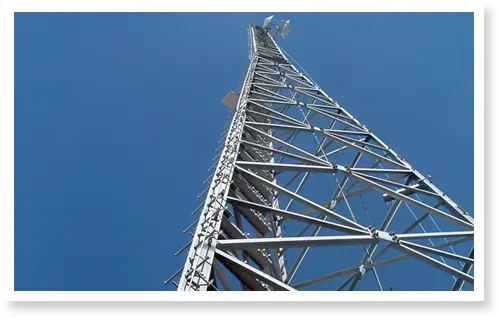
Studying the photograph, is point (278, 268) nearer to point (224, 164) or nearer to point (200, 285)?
point (224, 164)

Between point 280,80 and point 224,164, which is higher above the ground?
point 280,80

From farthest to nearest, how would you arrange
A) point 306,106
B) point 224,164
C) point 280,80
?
point 280,80 → point 306,106 → point 224,164

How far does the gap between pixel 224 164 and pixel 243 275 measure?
2.63 m

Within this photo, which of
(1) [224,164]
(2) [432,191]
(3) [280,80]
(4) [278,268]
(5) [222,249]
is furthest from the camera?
(3) [280,80]

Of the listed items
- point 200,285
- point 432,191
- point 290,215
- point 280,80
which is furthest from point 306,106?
point 200,285

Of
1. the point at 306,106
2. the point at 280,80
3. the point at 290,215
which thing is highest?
the point at 280,80
